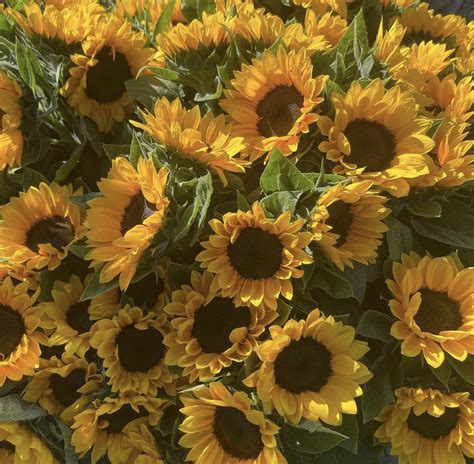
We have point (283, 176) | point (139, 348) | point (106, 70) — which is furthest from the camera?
point (106, 70)

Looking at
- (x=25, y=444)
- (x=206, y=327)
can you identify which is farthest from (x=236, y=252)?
(x=25, y=444)

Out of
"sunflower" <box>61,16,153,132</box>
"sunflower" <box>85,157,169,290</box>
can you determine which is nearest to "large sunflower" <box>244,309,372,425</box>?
"sunflower" <box>85,157,169,290</box>

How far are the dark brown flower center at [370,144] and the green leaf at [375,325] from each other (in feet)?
0.70

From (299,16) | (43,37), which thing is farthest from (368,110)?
(43,37)

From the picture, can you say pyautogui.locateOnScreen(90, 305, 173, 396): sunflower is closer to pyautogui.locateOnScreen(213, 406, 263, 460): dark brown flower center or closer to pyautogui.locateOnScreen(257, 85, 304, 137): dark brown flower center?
pyautogui.locateOnScreen(213, 406, 263, 460): dark brown flower center

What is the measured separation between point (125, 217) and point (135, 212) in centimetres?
2

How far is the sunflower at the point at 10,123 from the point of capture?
998 mm

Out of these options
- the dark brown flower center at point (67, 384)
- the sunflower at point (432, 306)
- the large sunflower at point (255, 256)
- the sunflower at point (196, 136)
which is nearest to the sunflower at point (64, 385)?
the dark brown flower center at point (67, 384)

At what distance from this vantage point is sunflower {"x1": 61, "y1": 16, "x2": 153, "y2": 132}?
1009mm

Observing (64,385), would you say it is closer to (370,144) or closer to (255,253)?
(255,253)

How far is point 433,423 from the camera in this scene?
3.07 feet

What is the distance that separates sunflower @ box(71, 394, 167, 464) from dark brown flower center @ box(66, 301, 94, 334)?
4.6 inches

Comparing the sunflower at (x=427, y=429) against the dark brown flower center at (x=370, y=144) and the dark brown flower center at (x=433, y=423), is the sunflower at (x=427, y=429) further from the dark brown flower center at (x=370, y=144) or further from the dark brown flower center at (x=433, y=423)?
the dark brown flower center at (x=370, y=144)

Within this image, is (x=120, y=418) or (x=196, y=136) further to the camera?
(x=120, y=418)
